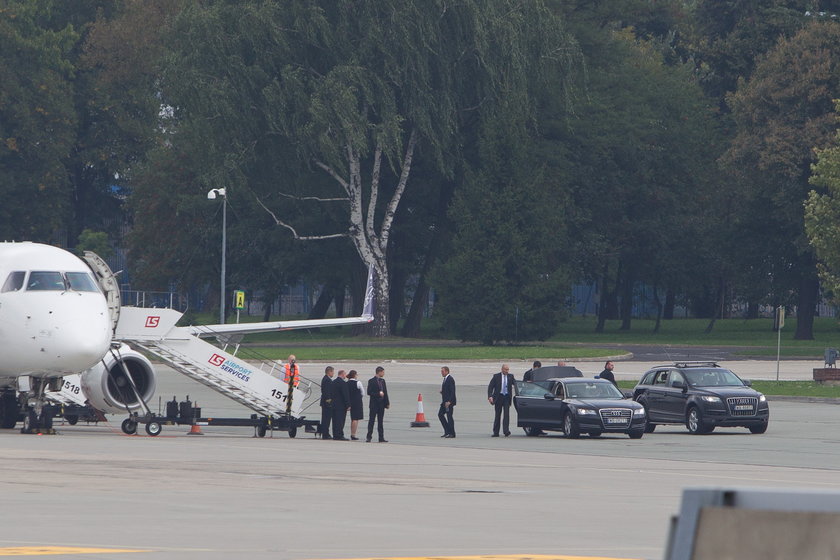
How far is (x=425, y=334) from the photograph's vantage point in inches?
3455

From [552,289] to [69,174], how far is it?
42028mm

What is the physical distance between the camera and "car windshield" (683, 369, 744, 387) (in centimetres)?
3412

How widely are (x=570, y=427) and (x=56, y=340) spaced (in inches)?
452

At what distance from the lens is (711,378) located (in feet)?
113

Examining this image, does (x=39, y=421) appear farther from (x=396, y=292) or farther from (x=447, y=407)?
(x=396, y=292)

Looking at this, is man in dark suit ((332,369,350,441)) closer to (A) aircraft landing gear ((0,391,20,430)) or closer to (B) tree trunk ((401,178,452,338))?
(A) aircraft landing gear ((0,391,20,430))

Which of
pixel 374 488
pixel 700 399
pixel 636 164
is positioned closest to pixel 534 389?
pixel 700 399

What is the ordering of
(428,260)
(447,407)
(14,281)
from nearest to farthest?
1. (14,281)
2. (447,407)
3. (428,260)

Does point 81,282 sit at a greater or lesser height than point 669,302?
lesser

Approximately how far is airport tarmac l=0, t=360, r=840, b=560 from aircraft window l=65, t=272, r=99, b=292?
2970 mm

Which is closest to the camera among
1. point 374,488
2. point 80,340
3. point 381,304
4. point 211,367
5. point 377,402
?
point 374,488

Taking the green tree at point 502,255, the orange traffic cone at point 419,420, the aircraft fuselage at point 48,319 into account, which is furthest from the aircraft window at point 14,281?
the green tree at point 502,255

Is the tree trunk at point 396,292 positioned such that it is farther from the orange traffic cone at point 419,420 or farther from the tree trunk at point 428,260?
the orange traffic cone at point 419,420

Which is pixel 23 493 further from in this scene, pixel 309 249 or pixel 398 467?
pixel 309 249
